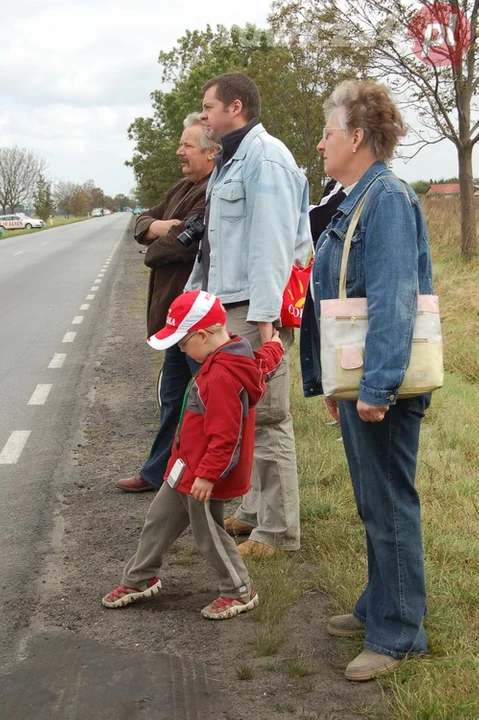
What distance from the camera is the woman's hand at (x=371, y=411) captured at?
285 centimetres

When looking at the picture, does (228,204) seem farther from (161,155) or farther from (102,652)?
(161,155)

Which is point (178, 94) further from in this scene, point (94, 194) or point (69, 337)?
point (94, 194)

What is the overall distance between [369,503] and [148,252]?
2273mm

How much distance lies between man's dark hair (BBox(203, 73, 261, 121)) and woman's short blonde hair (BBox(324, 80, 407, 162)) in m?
1.20

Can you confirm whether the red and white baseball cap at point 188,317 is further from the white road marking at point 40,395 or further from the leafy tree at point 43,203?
the leafy tree at point 43,203

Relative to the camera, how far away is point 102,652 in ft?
11.3

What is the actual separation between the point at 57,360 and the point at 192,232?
6.04 metres

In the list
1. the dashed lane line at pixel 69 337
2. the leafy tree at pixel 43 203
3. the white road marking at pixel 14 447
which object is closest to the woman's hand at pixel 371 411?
the white road marking at pixel 14 447

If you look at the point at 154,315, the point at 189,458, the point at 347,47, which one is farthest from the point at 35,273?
the point at 189,458

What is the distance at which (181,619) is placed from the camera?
374 centimetres

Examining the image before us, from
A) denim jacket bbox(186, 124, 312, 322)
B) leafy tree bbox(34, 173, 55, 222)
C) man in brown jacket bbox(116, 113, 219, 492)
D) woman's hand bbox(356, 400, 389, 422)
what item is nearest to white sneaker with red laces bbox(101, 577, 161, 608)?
man in brown jacket bbox(116, 113, 219, 492)

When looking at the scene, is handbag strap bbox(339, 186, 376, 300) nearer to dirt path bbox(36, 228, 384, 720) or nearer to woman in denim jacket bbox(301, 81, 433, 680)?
woman in denim jacket bbox(301, 81, 433, 680)

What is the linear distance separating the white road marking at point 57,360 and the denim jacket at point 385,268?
7293 mm

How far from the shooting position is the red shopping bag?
13.9 feet
